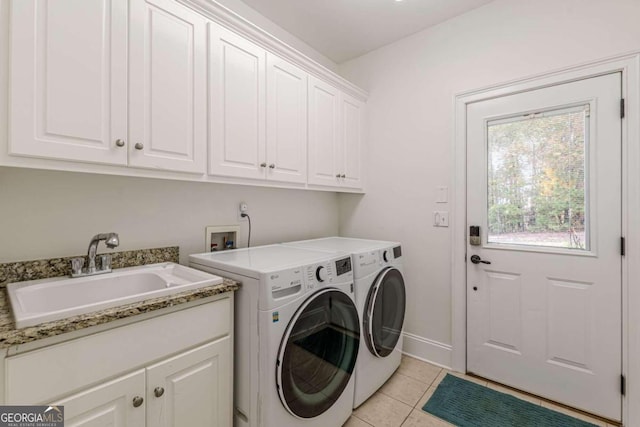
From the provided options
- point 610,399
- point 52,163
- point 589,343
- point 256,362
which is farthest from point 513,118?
point 52,163

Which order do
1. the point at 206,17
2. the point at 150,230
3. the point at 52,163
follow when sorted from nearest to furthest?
the point at 52,163 → the point at 206,17 → the point at 150,230

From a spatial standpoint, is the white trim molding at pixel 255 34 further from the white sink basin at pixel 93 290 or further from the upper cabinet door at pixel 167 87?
the white sink basin at pixel 93 290

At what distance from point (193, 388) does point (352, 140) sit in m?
2.12

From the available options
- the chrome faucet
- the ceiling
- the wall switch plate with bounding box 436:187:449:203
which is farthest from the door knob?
the chrome faucet

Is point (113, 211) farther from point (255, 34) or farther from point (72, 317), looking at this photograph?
point (255, 34)

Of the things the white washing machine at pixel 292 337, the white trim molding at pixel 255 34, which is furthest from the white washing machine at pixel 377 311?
the white trim molding at pixel 255 34

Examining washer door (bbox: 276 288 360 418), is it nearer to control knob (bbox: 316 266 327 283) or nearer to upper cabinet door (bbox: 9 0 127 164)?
control knob (bbox: 316 266 327 283)

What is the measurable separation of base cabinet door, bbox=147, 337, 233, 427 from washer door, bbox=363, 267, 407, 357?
0.87 metres

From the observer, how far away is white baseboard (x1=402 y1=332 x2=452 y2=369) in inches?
87.4

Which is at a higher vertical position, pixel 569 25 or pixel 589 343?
pixel 569 25

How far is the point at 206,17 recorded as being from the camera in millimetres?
1469

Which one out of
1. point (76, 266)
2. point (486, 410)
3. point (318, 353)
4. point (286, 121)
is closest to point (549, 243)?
point (486, 410)

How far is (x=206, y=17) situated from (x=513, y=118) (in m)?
2.07

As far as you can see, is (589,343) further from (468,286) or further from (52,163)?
(52,163)
